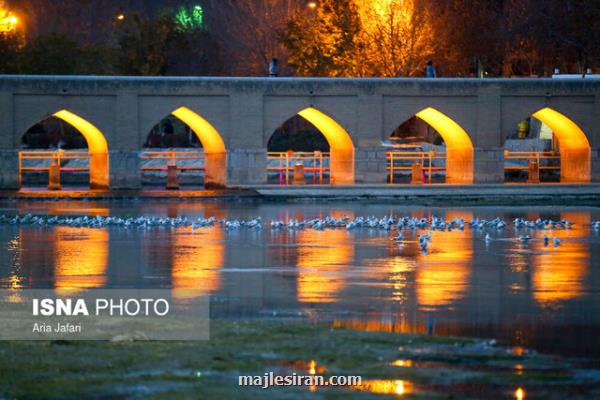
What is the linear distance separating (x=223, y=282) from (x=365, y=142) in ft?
86.7

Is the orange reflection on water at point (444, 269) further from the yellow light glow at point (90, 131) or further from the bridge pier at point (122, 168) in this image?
the yellow light glow at point (90, 131)

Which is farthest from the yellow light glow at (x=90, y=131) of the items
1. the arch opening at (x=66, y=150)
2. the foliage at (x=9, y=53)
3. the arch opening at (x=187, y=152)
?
the foliage at (x=9, y=53)

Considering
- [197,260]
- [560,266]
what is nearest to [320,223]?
[197,260]

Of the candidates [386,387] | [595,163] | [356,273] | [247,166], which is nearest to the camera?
[386,387]

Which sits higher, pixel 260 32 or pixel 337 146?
pixel 260 32

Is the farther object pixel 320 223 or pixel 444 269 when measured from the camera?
pixel 320 223

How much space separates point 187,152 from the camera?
49.7 metres

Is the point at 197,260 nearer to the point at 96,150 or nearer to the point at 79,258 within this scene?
the point at 79,258

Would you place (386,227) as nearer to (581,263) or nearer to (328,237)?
(328,237)

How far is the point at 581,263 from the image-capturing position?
17.5 m

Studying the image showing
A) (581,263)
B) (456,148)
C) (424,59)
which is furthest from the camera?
(424,59)

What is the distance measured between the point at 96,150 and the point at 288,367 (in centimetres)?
3247

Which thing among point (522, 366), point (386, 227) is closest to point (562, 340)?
point (522, 366)

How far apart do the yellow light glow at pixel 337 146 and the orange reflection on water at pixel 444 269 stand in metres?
18.3
